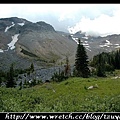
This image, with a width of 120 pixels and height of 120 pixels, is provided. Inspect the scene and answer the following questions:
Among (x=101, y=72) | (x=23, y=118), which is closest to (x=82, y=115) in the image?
(x=23, y=118)

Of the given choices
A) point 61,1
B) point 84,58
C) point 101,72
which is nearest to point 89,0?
point 61,1

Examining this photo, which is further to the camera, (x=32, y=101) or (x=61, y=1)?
(x=32, y=101)

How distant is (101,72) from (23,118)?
85.2 metres

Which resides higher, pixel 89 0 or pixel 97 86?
pixel 89 0

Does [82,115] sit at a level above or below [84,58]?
below

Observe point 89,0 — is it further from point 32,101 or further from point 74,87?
point 74,87

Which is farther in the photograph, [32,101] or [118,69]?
[118,69]

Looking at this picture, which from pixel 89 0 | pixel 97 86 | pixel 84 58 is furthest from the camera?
pixel 84 58

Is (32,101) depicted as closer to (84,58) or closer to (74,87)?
(74,87)

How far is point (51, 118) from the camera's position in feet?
34.6

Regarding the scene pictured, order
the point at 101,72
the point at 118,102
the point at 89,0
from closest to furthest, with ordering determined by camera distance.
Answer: the point at 89,0
the point at 118,102
the point at 101,72

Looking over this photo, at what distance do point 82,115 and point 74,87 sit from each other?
3987 cm

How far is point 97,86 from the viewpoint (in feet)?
165

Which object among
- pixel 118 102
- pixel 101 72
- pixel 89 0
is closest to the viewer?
pixel 89 0
